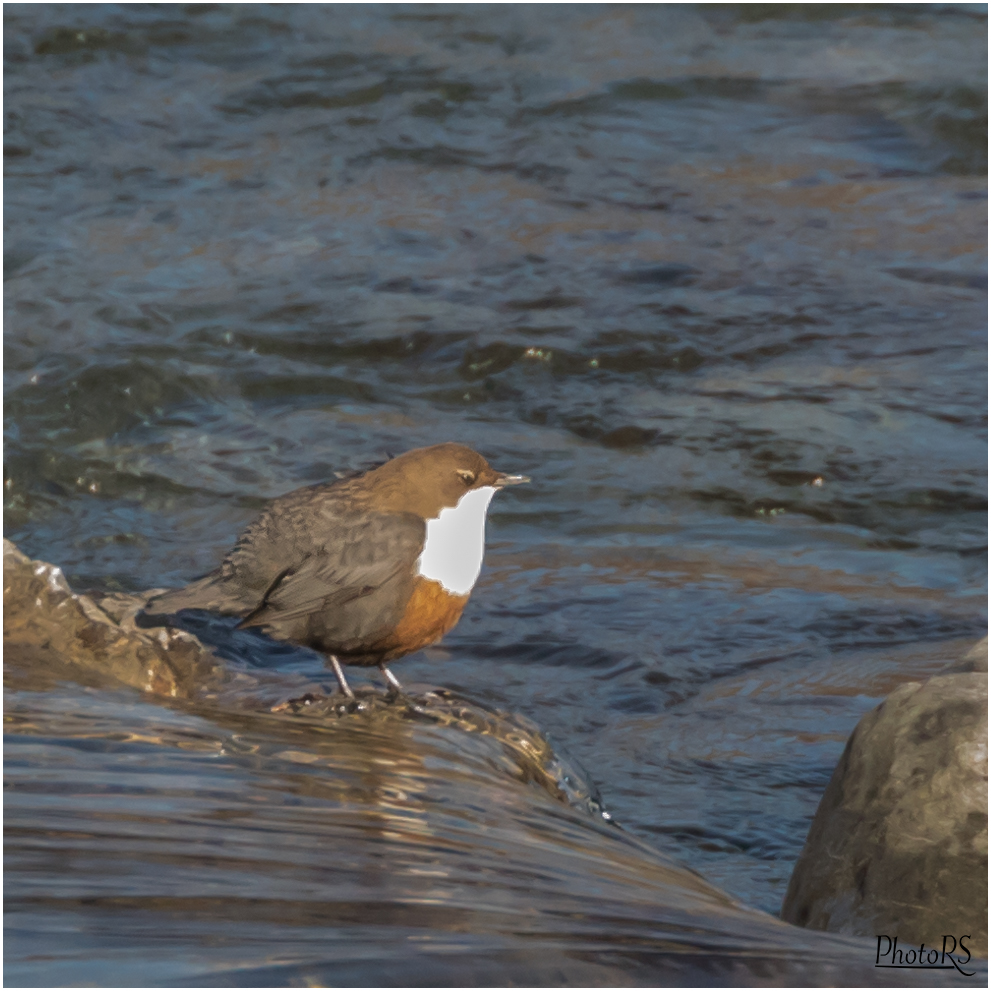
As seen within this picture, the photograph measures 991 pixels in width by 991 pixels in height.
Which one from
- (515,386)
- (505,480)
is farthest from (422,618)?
(515,386)

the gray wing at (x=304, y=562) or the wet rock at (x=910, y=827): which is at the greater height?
the gray wing at (x=304, y=562)

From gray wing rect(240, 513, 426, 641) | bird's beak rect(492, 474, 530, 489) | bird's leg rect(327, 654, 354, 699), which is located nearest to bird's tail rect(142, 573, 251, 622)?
gray wing rect(240, 513, 426, 641)

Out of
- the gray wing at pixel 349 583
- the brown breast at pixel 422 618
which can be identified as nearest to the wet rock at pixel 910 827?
the brown breast at pixel 422 618

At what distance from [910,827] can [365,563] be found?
150 centimetres

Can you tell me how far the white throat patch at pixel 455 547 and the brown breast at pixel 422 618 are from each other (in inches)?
0.9

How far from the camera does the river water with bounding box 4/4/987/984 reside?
3330 mm

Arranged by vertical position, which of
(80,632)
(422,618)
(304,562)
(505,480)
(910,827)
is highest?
(505,480)

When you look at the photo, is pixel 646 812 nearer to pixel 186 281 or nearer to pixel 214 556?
pixel 214 556

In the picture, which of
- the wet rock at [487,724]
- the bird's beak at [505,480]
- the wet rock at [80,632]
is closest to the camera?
the wet rock at [487,724]

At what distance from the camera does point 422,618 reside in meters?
4.12

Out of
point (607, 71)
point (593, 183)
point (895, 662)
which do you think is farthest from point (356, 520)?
point (607, 71)

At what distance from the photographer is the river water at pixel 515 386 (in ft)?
10.9

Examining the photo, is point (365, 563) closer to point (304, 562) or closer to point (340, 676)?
point (304, 562)

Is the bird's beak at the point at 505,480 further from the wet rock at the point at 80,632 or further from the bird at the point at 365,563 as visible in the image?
the wet rock at the point at 80,632
